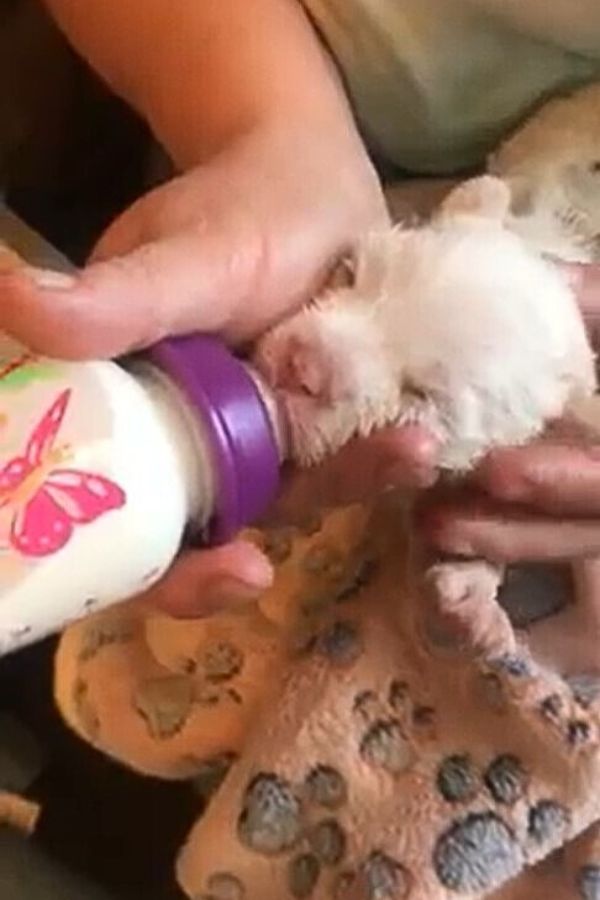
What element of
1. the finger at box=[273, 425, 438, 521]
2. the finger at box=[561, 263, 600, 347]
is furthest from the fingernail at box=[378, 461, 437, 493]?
the finger at box=[561, 263, 600, 347]

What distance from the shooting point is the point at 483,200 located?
2.59 ft

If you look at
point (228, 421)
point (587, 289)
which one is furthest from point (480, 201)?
point (228, 421)

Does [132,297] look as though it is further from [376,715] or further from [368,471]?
[376,715]

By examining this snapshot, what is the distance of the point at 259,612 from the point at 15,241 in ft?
0.69

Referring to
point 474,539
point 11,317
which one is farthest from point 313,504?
point 11,317

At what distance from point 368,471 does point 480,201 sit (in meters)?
0.13

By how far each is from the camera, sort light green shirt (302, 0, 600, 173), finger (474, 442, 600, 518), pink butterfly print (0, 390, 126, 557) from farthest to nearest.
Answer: light green shirt (302, 0, 600, 173)
finger (474, 442, 600, 518)
pink butterfly print (0, 390, 126, 557)

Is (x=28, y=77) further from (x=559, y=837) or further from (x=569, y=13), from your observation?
(x=559, y=837)

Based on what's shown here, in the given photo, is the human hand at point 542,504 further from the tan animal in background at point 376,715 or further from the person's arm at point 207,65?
the person's arm at point 207,65

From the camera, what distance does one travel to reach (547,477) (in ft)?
2.53

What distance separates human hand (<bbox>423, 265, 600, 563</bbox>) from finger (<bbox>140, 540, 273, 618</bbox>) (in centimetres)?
9

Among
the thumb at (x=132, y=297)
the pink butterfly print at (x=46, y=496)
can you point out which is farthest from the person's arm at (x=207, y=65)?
the pink butterfly print at (x=46, y=496)

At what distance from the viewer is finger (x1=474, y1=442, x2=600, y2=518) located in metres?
0.75

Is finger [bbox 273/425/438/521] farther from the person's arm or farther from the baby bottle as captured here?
the person's arm
